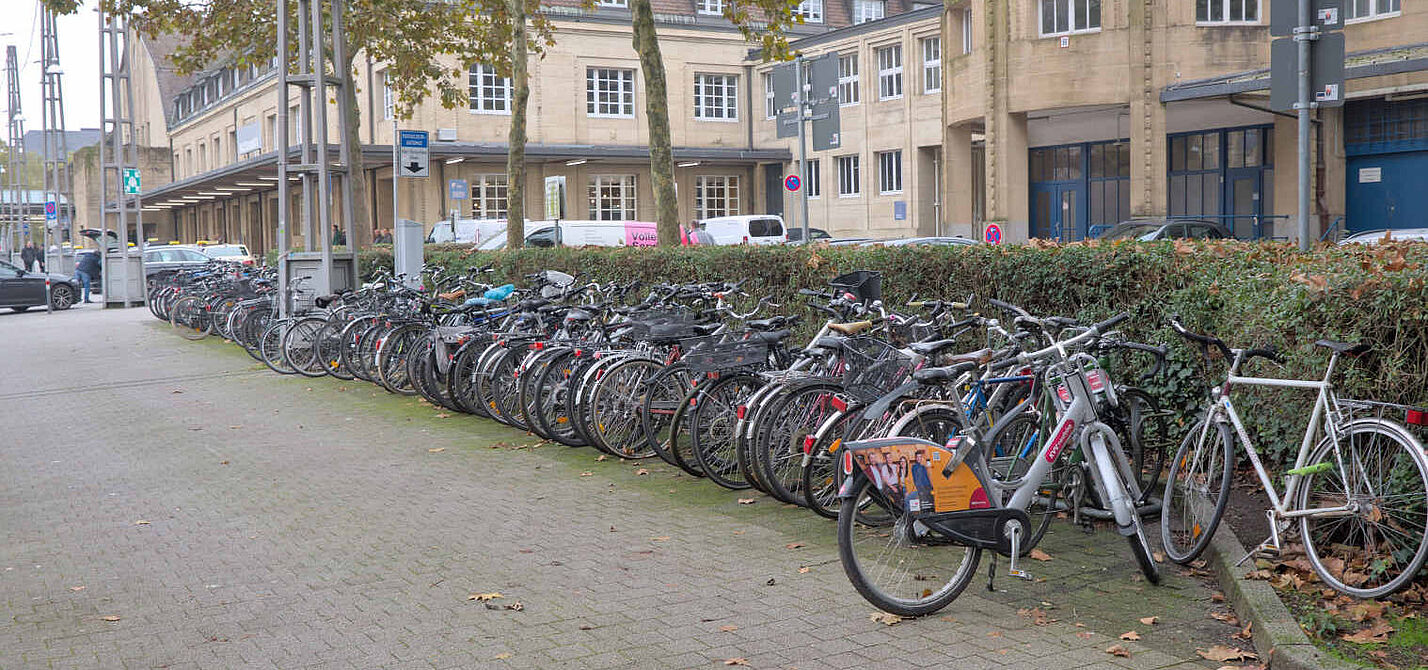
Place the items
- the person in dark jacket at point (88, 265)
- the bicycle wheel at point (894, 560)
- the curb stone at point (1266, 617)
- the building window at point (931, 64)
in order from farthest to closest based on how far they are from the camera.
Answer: the building window at point (931, 64)
the person in dark jacket at point (88, 265)
the bicycle wheel at point (894, 560)
the curb stone at point (1266, 617)

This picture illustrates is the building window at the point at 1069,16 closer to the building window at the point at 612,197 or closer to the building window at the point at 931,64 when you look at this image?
the building window at the point at 931,64

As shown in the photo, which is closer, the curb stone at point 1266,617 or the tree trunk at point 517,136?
the curb stone at point 1266,617

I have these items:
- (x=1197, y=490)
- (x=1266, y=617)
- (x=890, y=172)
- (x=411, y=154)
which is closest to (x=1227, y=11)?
(x=890, y=172)

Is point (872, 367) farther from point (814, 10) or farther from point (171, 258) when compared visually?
point (814, 10)

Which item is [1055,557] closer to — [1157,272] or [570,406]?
[1157,272]

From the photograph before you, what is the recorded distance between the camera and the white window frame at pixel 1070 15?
1277 inches

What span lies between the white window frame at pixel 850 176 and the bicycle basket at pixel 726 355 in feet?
126

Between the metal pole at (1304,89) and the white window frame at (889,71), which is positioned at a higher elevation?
the white window frame at (889,71)

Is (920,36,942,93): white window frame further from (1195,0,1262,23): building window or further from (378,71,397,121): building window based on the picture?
(378,71,397,121): building window

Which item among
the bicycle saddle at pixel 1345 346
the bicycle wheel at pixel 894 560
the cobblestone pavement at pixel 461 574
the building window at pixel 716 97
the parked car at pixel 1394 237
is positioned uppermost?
the building window at pixel 716 97

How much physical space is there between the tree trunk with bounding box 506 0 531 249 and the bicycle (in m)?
15.9

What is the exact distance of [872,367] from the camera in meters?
6.70

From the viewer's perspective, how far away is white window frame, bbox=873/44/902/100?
43719mm

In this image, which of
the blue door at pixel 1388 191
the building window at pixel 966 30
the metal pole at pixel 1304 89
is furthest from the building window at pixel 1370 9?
the metal pole at pixel 1304 89
